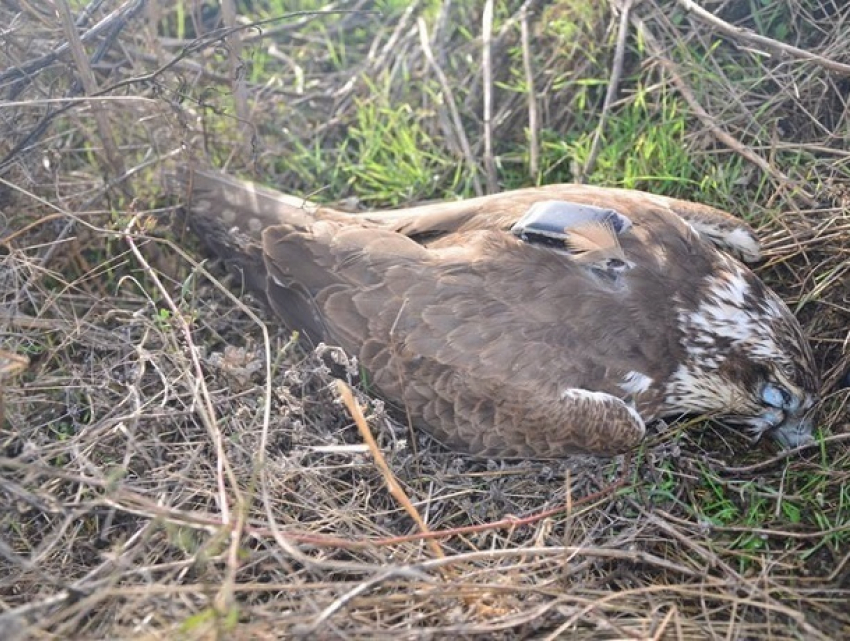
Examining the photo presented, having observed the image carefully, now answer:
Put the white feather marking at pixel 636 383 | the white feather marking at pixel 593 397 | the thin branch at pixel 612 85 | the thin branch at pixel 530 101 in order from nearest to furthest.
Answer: the white feather marking at pixel 593 397
the white feather marking at pixel 636 383
the thin branch at pixel 612 85
the thin branch at pixel 530 101

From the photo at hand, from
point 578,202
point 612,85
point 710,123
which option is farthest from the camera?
point 612,85

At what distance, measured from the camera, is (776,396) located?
143 inches

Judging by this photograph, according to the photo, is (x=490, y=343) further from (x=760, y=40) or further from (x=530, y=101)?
(x=760, y=40)

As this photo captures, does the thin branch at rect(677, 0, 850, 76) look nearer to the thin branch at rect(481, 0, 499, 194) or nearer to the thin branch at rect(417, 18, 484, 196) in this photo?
the thin branch at rect(481, 0, 499, 194)

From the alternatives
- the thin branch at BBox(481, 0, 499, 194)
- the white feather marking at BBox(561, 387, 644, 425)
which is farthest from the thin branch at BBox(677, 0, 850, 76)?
the white feather marking at BBox(561, 387, 644, 425)

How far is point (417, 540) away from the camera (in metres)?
3.38

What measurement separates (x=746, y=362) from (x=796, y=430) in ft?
1.12

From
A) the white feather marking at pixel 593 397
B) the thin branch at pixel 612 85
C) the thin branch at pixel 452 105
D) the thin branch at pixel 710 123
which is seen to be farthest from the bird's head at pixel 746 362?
the thin branch at pixel 452 105

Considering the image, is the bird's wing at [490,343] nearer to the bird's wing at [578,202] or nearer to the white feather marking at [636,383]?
the white feather marking at [636,383]

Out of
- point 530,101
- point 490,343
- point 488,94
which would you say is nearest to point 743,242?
point 490,343

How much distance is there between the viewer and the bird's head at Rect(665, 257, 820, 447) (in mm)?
3631

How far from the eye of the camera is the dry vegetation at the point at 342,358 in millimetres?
3004

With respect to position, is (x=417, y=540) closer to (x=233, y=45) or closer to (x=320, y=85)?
(x=233, y=45)

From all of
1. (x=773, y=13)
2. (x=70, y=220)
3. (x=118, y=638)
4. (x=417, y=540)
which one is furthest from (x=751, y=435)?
(x=70, y=220)
